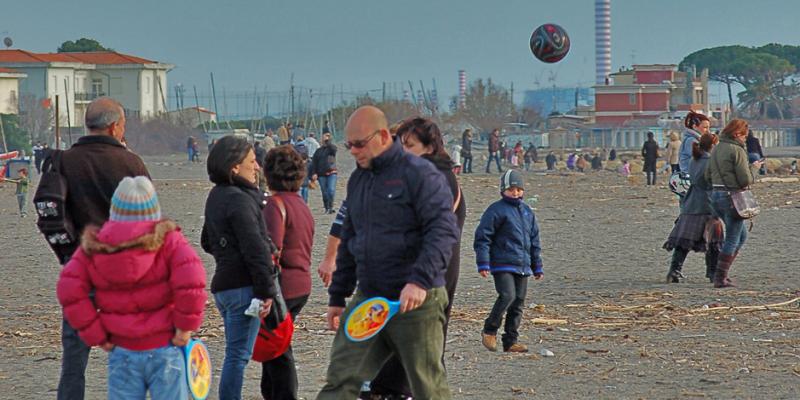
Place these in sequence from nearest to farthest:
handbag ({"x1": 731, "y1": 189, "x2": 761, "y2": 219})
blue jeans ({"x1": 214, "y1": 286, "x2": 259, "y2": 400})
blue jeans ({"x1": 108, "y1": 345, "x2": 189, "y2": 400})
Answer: blue jeans ({"x1": 108, "y1": 345, "x2": 189, "y2": 400})
blue jeans ({"x1": 214, "y1": 286, "x2": 259, "y2": 400})
handbag ({"x1": 731, "y1": 189, "x2": 761, "y2": 219})

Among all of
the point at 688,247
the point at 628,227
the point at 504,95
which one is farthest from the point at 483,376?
the point at 504,95

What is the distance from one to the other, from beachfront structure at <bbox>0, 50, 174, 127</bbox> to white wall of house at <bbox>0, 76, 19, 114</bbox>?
32.4ft

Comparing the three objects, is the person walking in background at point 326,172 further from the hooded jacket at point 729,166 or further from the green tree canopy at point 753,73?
the green tree canopy at point 753,73

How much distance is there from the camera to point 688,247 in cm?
1432

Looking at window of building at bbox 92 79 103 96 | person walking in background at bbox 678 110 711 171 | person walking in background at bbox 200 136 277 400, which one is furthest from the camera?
window of building at bbox 92 79 103 96

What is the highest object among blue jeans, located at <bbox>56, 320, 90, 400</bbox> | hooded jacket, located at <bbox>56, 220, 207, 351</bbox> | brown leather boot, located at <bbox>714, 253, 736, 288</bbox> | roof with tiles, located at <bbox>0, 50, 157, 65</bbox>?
roof with tiles, located at <bbox>0, 50, 157, 65</bbox>

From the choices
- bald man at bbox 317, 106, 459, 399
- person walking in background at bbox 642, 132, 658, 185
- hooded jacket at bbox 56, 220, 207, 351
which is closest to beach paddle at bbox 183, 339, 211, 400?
hooded jacket at bbox 56, 220, 207, 351

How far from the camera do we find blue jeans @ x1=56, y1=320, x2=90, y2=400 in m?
7.04

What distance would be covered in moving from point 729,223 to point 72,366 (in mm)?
8288

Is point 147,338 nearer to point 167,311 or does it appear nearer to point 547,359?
point 167,311

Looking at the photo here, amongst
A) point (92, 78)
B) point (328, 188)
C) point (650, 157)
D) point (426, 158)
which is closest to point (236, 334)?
point (426, 158)

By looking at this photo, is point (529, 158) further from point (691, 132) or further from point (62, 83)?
point (62, 83)

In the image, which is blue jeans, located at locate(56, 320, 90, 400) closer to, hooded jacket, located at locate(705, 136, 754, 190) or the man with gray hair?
the man with gray hair

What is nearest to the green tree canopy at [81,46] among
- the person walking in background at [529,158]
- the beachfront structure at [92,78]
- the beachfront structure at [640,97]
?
the beachfront structure at [92,78]
